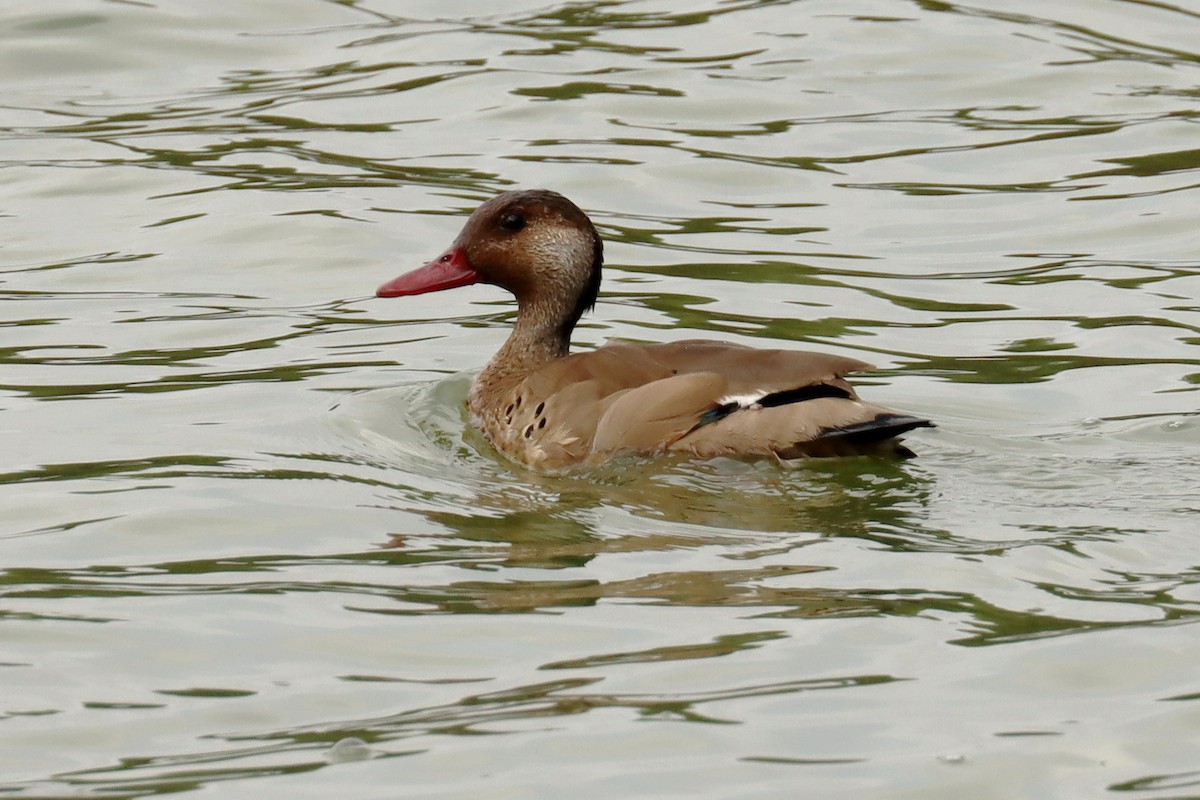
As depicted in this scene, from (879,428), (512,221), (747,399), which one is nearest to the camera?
(879,428)

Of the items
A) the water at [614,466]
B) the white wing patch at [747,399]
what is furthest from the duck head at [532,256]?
the white wing patch at [747,399]

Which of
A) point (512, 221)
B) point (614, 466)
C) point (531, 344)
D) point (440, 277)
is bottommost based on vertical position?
point (614, 466)

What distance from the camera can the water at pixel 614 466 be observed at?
5551mm

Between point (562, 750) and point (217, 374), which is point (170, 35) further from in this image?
point (562, 750)

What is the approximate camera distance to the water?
18.2 feet

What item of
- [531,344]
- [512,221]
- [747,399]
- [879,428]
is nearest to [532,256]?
[512,221]

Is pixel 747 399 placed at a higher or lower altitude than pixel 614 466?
higher

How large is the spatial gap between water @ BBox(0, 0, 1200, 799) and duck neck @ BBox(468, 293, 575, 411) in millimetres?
294

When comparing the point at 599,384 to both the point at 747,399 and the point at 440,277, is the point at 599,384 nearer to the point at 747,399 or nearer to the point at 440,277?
the point at 747,399

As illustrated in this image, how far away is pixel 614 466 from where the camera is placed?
821 centimetres

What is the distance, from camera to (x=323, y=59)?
16516 mm

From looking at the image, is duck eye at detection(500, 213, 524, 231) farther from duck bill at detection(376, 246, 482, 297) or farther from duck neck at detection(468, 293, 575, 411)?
duck neck at detection(468, 293, 575, 411)

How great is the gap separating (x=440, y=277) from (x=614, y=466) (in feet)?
5.86

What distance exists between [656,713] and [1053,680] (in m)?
1.16
